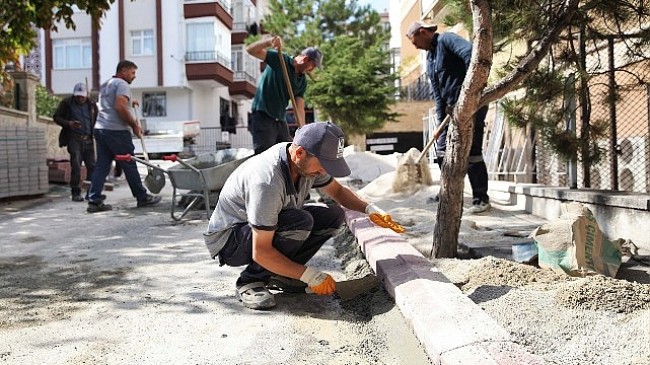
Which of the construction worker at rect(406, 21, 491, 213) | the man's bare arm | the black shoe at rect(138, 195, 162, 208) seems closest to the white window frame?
the black shoe at rect(138, 195, 162, 208)

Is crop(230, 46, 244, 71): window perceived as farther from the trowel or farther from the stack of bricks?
the trowel

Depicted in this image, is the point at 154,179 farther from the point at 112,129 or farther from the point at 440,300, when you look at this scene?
the point at 440,300

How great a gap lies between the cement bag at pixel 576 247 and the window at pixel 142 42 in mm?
27750

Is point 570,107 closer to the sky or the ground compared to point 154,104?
closer to the ground

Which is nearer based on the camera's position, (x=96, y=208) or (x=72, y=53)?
(x=96, y=208)

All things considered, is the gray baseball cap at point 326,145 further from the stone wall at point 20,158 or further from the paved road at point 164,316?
the stone wall at point 20,158

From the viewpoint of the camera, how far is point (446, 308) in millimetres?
2545

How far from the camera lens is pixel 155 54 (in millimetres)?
28828

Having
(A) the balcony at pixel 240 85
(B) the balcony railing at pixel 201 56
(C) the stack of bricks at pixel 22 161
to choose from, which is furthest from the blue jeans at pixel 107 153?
(A) the balcony at pixel 240 85

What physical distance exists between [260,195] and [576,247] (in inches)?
69.9

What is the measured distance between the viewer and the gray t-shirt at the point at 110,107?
7.31m

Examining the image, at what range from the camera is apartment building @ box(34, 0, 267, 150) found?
28766mm

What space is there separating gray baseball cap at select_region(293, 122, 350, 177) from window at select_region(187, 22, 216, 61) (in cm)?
2750

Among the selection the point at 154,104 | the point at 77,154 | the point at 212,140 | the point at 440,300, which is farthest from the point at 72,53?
the point at 440,300
